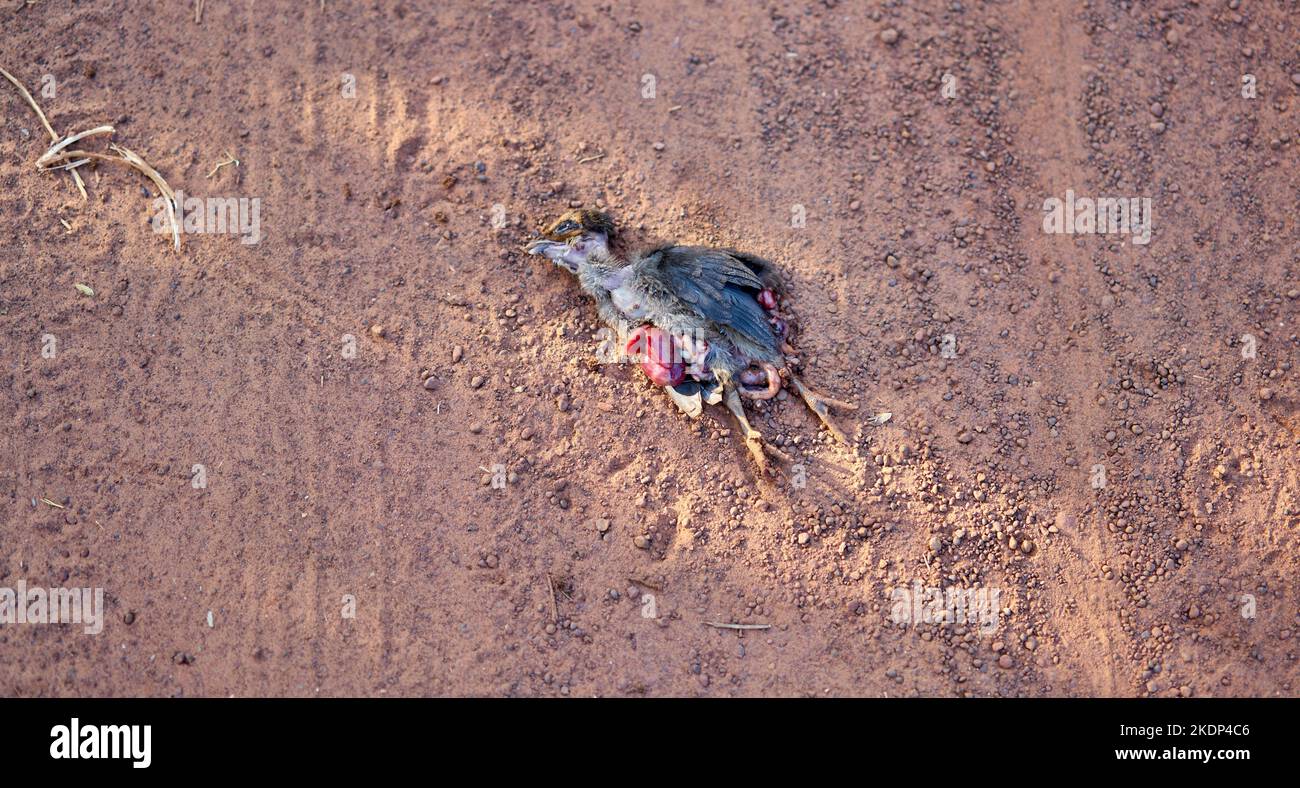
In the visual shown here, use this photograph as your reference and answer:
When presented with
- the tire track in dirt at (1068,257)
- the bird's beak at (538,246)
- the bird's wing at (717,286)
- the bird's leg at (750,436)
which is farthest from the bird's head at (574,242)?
the tire track in dirt at (1068,257)

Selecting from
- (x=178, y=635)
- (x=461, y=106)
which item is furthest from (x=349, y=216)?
(x=178, y=635)

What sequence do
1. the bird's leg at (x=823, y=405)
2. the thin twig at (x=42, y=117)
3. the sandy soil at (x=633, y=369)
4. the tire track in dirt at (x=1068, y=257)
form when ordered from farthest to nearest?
the thin twig at (x=42, y=117), the bird's leg at (x=823, y=405), the tire track in dirt at (x=1068, y=257), the sandy soil at (x=633, y=369)

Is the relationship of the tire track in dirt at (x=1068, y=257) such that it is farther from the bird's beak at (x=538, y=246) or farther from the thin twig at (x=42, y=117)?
the thin twig at (x=42, y=117)

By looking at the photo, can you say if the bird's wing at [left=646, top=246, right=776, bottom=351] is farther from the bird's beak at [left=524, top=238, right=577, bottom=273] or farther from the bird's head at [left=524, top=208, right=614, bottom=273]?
the bird's beak at [left=524, top=238, right=577, bottom=273]

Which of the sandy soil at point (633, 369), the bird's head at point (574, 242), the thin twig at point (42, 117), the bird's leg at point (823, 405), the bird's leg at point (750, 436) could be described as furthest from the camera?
the thin twig at point (42, 117)

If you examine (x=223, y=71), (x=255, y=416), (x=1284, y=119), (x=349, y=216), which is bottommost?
(x=255, y=416)

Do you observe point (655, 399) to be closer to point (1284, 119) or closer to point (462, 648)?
point (462, 648)
